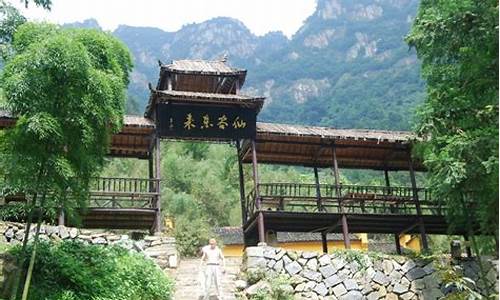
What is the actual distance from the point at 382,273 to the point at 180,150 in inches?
1166

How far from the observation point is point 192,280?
1322cm

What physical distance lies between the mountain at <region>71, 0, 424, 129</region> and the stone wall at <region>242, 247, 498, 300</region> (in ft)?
103

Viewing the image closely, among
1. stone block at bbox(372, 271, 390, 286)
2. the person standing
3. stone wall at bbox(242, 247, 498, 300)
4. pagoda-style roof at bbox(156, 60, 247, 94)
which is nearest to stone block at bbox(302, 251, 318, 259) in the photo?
stone wall at bbox(242, 247, 498, 300)

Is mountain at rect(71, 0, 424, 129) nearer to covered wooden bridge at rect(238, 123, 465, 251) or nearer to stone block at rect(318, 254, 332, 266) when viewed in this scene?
covered wooden bridge at rect(238, 123, 465, 251)

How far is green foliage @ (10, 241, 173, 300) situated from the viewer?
10.2 metres

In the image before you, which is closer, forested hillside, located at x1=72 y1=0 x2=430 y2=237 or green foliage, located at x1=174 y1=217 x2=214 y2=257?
green foliage, located at x1=174 y1=217 x2=214 y2=257

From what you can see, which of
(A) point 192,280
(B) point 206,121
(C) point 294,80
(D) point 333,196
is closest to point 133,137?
(B) point 206,121

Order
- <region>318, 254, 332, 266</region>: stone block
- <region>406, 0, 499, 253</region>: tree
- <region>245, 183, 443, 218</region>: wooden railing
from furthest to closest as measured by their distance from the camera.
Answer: <region>245, 183, 443, 218</region>: wooden railing < <region>318, 254, 332, 266</region>: stone block < <region>406, 0, 499, 253</region>: tree

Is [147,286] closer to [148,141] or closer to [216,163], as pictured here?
[148,141]

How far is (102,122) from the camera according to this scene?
10336 millimetres

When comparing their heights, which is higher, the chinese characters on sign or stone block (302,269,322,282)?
the chinese characters on sign

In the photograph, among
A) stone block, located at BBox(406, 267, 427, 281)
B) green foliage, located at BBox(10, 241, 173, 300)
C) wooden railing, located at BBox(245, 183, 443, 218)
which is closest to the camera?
green foliage, located at BBox(10, 241, 173, 300)

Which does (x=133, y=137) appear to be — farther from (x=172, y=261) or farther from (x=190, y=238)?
(x=190, y=238)

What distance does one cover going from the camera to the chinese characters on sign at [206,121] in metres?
16.4
